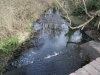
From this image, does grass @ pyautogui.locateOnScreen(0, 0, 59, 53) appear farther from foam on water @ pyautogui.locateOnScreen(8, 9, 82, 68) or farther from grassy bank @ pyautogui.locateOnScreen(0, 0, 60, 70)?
foam on water @ pyautogui.locateOnScreen(8, 9, 82, 68)

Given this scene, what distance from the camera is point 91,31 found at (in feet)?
48.9

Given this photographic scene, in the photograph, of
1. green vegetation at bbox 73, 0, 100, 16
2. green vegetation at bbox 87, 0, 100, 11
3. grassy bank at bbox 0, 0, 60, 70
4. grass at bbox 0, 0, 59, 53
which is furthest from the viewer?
green vegetation at bbox 87, 0, 100, 11

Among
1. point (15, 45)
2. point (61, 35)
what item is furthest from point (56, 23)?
point (15, 45)

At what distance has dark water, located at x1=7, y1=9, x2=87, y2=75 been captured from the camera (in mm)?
9767

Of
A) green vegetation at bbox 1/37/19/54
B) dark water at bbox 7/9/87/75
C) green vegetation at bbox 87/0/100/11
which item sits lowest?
dark water at bbox 7/9/87/75

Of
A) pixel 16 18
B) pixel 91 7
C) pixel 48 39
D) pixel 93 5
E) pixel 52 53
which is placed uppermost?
pixel 16 18

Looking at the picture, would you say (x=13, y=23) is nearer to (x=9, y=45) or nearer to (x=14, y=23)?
(x=14, y=23)

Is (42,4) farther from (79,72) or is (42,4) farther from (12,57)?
(79,72)

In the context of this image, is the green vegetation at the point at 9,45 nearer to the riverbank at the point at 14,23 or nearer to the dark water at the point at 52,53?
the riverbank at the point at 14,23

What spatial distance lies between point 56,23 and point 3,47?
739 cm

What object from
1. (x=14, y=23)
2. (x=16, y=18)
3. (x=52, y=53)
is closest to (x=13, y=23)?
(x=14, y=23)

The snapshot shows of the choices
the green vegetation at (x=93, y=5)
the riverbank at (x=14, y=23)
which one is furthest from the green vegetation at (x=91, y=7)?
the riverbank at (x=14, y=23)

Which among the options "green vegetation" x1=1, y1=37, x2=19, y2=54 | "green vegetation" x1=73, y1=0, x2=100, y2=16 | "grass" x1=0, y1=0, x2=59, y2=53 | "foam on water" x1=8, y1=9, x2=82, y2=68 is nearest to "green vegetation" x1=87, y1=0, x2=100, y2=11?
"green vegetation" x1=73, y1=0, x2=100, y2=16

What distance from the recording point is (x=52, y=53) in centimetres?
1136
